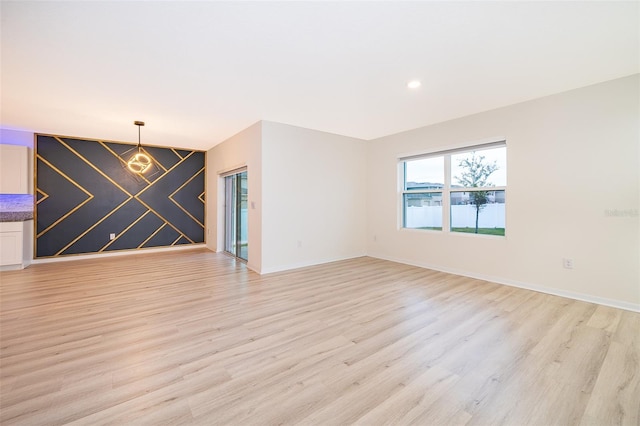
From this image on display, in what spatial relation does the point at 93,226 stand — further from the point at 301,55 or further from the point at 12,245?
the point at 301,55

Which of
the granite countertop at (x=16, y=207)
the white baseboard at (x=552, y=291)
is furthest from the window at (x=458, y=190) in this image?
the granite countertop at (x=16, y=207)

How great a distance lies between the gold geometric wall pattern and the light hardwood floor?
2253 millimetres

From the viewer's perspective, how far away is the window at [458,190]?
3.90 m

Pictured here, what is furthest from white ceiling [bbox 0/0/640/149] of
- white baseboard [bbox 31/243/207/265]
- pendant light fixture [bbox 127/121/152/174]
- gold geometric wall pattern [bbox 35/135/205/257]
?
white baseboard [bbox 31/243/207/265]

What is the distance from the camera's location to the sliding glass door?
17.2 feet

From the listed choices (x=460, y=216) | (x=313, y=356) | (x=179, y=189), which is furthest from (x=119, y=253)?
(x=460, y=216)

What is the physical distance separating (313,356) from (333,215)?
11.2 ft

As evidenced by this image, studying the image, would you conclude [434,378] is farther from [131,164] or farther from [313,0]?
[131,164]

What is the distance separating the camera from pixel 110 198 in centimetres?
570

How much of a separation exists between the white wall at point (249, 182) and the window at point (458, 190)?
2813mm

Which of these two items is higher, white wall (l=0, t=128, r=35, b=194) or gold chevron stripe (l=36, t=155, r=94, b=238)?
white wall (l=0, t=128, r=35, b=194)

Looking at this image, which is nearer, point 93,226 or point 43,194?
point 43,194

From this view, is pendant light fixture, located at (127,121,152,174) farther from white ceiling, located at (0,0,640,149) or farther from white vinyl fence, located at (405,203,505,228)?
white vinyl fence, located at (405,203,505,228)

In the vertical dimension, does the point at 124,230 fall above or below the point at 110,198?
below
